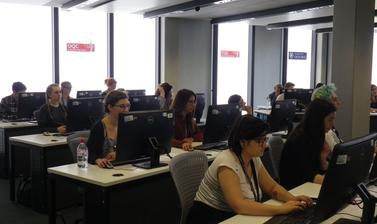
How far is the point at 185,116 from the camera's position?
432cm

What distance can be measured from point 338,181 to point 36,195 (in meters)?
3.50

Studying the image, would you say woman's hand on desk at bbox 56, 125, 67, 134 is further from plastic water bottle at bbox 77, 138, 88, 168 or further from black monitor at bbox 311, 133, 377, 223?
black monitor at bbox 311, 133, 377, 223

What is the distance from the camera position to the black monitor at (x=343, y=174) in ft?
5.76

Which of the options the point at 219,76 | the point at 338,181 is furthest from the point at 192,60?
the point at 338,181

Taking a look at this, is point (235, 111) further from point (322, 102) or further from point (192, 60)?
point (192, 60)

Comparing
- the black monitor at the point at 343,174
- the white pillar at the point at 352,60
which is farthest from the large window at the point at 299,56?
the black monitor at the point at 343,174

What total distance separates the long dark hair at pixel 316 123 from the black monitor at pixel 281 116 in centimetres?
201

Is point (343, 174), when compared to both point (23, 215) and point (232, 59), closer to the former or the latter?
point (23, 215)

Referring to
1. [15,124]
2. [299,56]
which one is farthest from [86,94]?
[299,56]

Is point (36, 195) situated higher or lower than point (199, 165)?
lower

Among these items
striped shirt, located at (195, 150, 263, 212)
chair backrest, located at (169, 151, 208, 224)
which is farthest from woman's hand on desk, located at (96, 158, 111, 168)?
striped shirt, located at (195, 150, 263, 212)

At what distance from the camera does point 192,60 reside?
10.4 m

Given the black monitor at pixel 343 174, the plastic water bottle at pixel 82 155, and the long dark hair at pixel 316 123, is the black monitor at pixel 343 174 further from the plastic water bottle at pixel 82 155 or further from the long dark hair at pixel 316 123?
the plastic water bottle at pixel 82 155

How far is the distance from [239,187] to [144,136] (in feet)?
3.63
